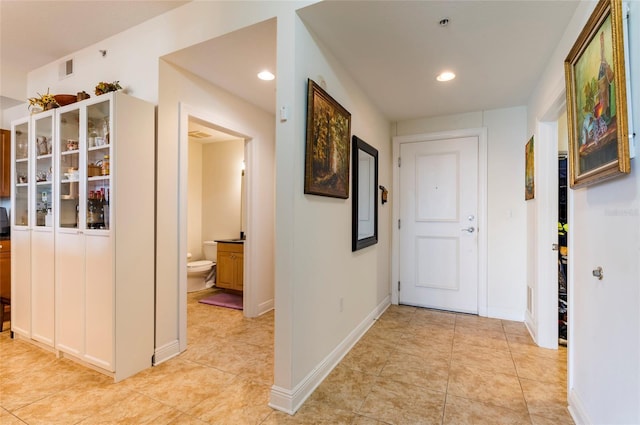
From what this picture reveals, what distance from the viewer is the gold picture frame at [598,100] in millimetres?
1149

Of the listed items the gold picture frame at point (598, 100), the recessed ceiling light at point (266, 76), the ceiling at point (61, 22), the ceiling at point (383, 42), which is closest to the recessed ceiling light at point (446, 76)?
the ceiling at point (383, 42)

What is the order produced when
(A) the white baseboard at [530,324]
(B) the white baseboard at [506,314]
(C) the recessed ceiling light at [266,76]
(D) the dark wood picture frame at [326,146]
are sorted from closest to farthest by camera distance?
(D) the dark wood picture frame at [326,146], (C) the recessed ceiling light at [266,76], (A) the white baseboard at [530,324], (B) the white baseboard at [506,314]

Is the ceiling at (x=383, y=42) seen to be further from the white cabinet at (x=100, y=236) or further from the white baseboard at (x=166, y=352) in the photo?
the white baseboard at (x=166, y=352)

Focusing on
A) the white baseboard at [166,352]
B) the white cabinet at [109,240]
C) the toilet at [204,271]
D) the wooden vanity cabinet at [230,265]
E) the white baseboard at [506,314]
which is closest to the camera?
the white cabinet at [109,240]

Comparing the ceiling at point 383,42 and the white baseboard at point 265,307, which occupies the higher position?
the ceiling at point 383,42

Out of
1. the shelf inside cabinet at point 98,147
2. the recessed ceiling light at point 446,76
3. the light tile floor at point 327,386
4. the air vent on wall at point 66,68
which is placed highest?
the air vent on wall at point 66,68

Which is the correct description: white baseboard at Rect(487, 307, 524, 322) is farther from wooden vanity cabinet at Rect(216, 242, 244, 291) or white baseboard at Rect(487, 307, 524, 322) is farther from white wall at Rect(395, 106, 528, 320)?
wooden vanity cabinet at Rect(216, 242, 244, 291)

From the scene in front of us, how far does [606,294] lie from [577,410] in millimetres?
817

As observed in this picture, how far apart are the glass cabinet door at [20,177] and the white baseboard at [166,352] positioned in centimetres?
182

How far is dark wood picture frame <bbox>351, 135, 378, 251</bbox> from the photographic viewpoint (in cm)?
272

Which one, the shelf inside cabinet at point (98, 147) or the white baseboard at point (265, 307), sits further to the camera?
the white baseboard at point (265, 307)

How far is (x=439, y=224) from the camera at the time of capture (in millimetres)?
3752

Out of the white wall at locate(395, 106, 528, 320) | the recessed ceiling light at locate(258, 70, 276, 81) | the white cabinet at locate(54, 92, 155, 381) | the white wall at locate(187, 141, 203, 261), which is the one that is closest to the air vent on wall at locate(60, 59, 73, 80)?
the white cabinet at locate(54, 92, 155, 381)

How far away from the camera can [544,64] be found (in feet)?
7.96
